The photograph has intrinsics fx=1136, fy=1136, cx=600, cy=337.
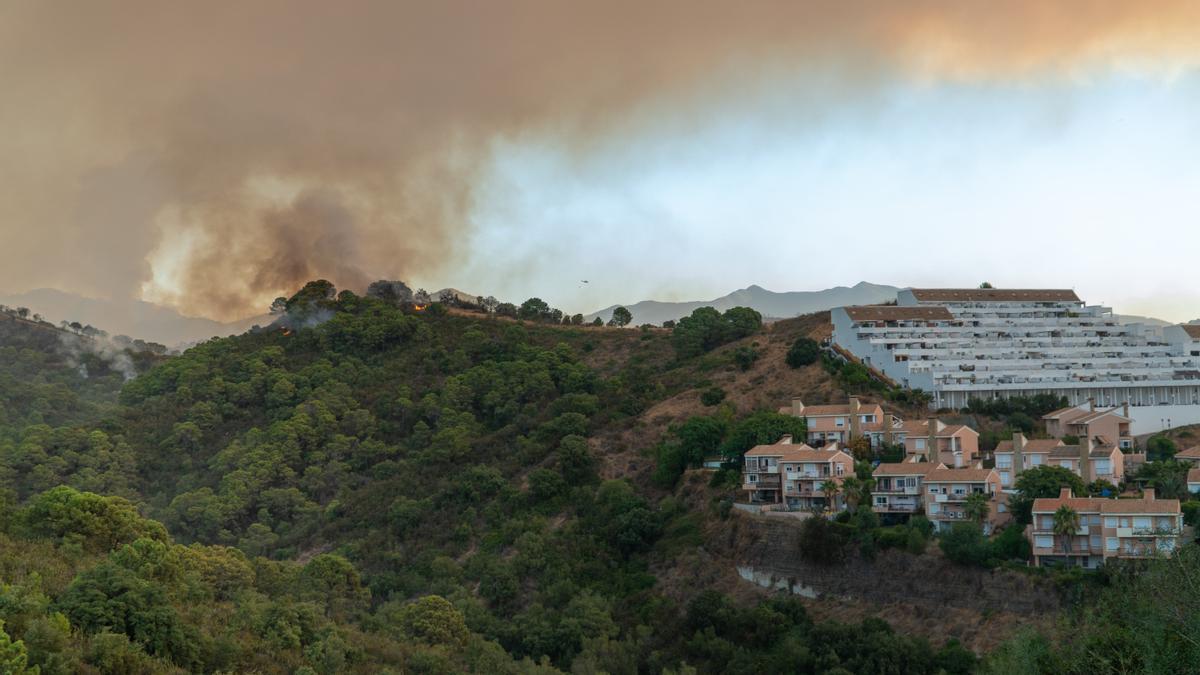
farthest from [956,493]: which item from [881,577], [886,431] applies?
[886,431]

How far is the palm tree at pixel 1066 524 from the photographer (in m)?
31.1

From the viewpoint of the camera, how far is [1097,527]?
31375 millimetres

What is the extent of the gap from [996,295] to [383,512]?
34353 millimetres

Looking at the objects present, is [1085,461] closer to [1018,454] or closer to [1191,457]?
[1018,454]

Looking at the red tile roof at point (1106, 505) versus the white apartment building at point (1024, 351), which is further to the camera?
the white apartment building at point (1024, 351)

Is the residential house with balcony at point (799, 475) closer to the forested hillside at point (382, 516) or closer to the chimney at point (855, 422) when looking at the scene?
the forested hillside at point (382, 516)

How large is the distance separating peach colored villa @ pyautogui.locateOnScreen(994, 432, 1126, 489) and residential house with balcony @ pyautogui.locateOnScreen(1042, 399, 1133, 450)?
2.34 metres

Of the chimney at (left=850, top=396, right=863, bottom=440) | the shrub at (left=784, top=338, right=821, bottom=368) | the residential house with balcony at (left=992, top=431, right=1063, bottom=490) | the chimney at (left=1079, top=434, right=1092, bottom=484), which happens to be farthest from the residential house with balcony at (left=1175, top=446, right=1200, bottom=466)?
the shrub at (left=784, top=338, right=821, bottom=368)

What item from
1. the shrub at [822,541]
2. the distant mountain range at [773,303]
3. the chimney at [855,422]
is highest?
the distant mountain range at [773,303]

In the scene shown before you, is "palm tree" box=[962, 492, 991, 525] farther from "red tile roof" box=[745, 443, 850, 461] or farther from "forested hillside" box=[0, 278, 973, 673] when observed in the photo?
"red tile roof" box=[745, 443, 850, 461]

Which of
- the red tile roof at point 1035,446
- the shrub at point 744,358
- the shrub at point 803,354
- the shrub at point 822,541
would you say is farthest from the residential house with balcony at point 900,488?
the shrub at point 744,358

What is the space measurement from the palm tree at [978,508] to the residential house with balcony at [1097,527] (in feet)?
6.33

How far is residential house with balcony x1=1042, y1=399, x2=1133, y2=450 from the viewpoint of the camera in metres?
41.2

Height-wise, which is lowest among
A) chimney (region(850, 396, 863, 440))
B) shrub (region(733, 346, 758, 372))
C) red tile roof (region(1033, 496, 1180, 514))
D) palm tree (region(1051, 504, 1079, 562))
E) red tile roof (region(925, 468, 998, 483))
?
palm tree (region(1051, 504, 1079, 562))
